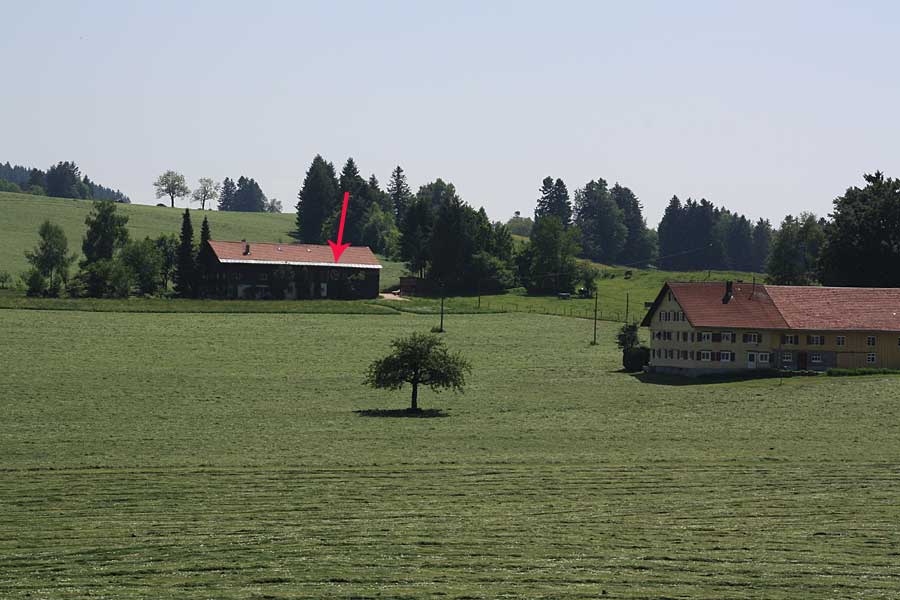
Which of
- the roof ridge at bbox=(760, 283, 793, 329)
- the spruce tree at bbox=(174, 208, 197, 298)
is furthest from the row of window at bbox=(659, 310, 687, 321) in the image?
the spruce tree at bbox=(174, 208, 197, 298)

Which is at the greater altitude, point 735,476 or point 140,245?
point 140,245

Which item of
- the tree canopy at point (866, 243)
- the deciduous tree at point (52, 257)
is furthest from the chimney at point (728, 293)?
the deciduous tree at point (52, 257)

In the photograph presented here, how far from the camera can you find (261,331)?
107 meters

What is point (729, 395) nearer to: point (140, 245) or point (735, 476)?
point (735, 476)

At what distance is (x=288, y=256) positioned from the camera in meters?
141

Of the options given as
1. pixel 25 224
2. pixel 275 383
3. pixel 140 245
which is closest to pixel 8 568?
pixel 275 383

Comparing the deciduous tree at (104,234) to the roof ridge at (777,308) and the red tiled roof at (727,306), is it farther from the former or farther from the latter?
the roof ridge at (777,308)

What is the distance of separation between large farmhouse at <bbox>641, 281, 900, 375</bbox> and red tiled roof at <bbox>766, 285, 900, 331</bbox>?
7cm

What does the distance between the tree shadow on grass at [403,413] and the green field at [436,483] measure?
0.78m

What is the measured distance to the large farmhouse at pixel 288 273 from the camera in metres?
137

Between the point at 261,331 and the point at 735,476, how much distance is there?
64.1m

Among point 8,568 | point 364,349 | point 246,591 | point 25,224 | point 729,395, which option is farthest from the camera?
point 25,224

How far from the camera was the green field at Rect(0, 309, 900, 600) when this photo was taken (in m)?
33.2

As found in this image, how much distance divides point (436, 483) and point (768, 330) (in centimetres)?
4846
